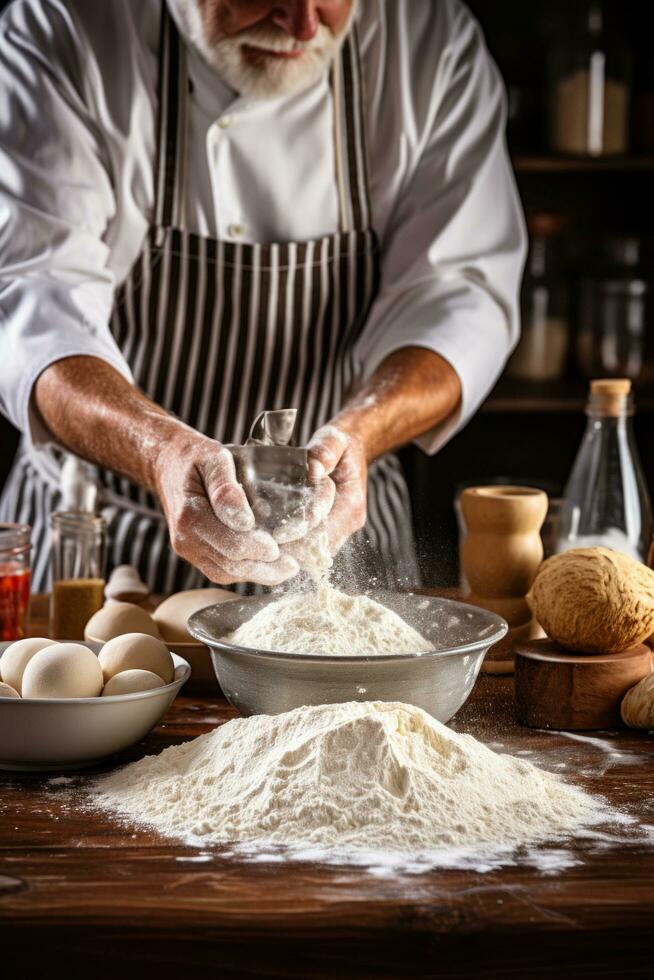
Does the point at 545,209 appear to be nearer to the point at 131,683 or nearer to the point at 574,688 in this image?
the point at 574,688

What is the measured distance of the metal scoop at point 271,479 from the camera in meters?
1.11

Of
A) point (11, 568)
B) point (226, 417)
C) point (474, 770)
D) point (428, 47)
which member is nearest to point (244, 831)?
point (474, 770)

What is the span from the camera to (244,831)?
800mm

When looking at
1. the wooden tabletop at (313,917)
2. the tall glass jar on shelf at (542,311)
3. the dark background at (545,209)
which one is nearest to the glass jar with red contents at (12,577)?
the wooden tabletop at (313,917)

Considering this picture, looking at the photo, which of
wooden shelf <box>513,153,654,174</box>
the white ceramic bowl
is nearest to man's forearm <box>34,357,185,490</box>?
the white ceramic bowl

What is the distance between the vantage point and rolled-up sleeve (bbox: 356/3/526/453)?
1778 mm

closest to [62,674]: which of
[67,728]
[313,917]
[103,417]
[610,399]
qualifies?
[67,728]

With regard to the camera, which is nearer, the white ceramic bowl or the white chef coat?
the white ceramic bowl

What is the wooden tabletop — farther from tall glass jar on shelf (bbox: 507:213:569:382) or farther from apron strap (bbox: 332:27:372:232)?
tall glass jar on shelf (bbox: 507:213:569:382)

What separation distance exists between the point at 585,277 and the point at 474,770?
1.87 m

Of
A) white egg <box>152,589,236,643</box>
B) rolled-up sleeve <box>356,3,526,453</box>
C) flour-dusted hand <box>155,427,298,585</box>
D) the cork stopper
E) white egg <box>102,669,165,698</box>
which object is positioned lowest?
A: white egg <box>152,589,236,643</box>

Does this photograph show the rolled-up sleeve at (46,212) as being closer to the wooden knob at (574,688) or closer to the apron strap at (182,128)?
the apron strap at (182,128)

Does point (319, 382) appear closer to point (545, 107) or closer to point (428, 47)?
point (428, 47)

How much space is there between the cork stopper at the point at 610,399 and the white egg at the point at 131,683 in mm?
641
